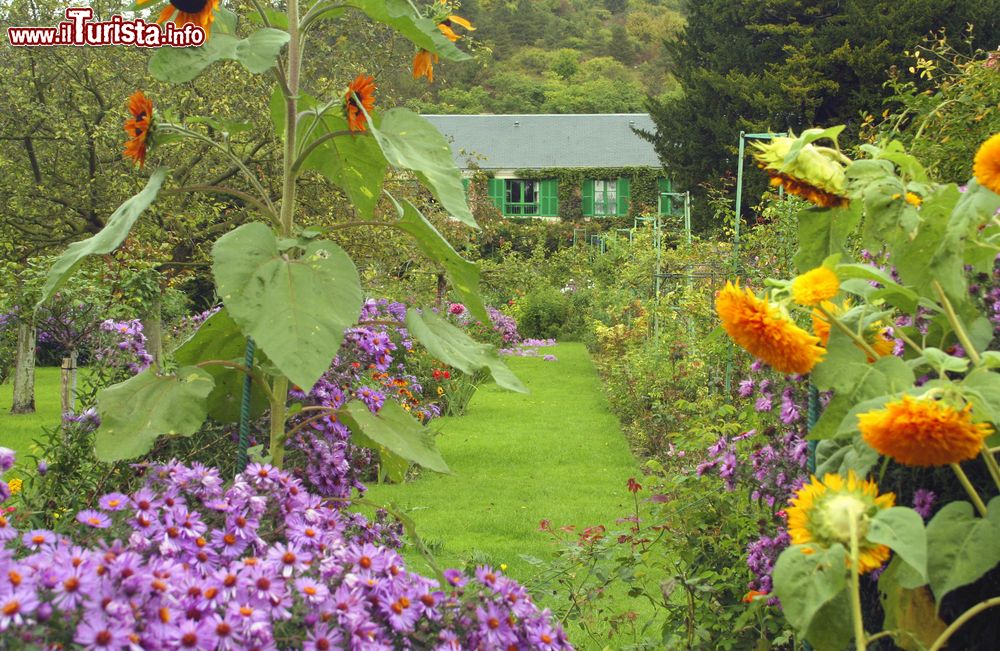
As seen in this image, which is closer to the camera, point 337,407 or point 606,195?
point 337,407

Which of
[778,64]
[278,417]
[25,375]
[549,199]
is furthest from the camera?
[549,199]

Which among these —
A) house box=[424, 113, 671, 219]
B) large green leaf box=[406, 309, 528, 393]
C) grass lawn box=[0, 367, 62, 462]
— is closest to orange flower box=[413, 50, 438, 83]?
large green leaf box=[406, 309, 528, 393]

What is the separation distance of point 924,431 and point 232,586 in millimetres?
788

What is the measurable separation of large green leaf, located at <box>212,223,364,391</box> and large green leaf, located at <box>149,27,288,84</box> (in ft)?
0.84

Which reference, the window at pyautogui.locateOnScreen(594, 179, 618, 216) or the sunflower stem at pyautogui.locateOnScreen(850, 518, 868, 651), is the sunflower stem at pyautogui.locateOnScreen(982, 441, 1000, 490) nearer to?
the sunflower stem at pyautogui.locateOnScreen(850, 518, 868, 651)

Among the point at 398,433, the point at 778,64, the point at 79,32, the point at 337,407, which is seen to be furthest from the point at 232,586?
the point at 778,64

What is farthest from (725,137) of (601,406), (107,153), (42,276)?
(42,276)

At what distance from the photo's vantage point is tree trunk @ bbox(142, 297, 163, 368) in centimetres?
489

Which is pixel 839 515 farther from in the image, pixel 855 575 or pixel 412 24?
pixel 412 24

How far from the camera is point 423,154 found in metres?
1.53

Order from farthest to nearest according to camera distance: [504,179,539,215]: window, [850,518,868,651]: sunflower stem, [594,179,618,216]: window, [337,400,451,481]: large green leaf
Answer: [504,179,539,215]: window, [594,179,618,216]: window, [337,400,451,481]: large green leaf, [850,518,868,651]: sunflower stem

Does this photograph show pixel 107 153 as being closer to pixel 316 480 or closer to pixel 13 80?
pixel 13 80

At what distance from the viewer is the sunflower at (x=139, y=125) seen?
5.19ft

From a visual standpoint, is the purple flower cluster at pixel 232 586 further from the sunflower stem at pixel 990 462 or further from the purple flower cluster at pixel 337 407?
the sunflower stem at pixel 990 462
